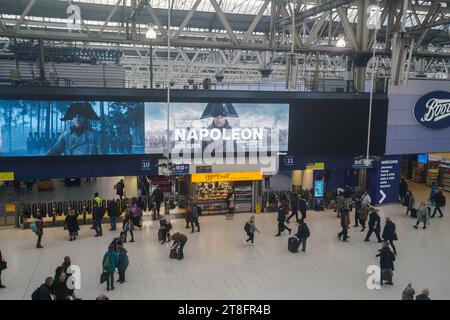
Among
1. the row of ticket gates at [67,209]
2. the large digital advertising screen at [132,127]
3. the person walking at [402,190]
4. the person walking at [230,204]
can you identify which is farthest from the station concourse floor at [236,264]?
the person walking at [402,190]

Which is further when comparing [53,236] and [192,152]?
[192,152]

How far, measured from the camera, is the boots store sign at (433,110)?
20.0m

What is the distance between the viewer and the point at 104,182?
25.4m

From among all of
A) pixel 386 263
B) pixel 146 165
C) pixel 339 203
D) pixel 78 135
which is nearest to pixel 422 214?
pixel 339 203

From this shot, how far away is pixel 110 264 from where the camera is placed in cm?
1059

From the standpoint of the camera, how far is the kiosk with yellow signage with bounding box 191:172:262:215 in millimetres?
18047

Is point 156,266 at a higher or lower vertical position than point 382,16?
lower

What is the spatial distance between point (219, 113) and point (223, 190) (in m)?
3.37

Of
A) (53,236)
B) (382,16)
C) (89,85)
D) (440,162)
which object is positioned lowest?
(53,236)

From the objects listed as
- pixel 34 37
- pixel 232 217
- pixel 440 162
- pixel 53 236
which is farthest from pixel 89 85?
pixel 440 162

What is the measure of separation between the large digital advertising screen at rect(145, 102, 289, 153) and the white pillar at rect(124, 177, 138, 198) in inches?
111

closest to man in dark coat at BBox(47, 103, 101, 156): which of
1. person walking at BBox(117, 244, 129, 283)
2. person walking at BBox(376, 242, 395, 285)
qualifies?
person walking at BBox(117, 244, 129, 283)

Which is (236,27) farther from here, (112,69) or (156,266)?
(156,266)

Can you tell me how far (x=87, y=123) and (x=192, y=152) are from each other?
407 centimetres
